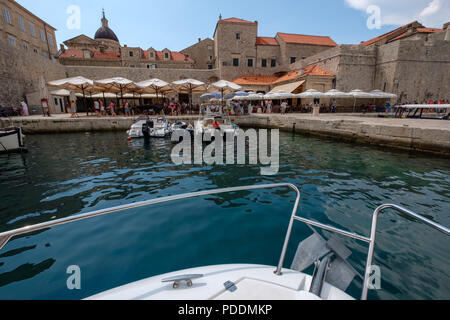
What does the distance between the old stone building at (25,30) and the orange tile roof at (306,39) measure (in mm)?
33869

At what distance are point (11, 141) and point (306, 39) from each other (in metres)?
39.7

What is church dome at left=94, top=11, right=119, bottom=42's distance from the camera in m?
44.8

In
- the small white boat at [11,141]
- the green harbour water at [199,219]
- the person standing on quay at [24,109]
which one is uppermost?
the person standing on quay at [24,109]

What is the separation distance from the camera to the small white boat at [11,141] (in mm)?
9078

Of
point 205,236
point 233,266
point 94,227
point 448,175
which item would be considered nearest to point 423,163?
point 448,175

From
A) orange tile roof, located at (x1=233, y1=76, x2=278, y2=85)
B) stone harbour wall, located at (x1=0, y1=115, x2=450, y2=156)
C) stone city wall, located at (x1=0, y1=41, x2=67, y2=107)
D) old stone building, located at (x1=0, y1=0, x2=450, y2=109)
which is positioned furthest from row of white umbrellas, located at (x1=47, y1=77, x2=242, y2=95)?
orange tile roof, located at (x1=233, y1=76, x2=278, y2=85)

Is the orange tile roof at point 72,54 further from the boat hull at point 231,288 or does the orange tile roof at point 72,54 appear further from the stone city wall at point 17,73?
the boat hull at point 231,288

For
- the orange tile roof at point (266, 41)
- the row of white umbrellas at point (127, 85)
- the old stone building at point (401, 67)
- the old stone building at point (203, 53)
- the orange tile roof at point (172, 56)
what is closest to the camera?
the row of white umbrellas at point (127, 85)

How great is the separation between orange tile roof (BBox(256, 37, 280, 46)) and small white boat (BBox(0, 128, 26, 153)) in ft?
112

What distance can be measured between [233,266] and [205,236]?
172 centimetres

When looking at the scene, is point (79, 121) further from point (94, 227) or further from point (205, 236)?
point (205, 236)

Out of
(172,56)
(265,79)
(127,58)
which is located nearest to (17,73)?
(127,58)

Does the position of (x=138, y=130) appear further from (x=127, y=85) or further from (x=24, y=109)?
(x=24, y=109)

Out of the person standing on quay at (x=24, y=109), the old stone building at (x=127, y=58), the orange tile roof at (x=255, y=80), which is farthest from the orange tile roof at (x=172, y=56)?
the person standing on quay at (x=24, y=109)
